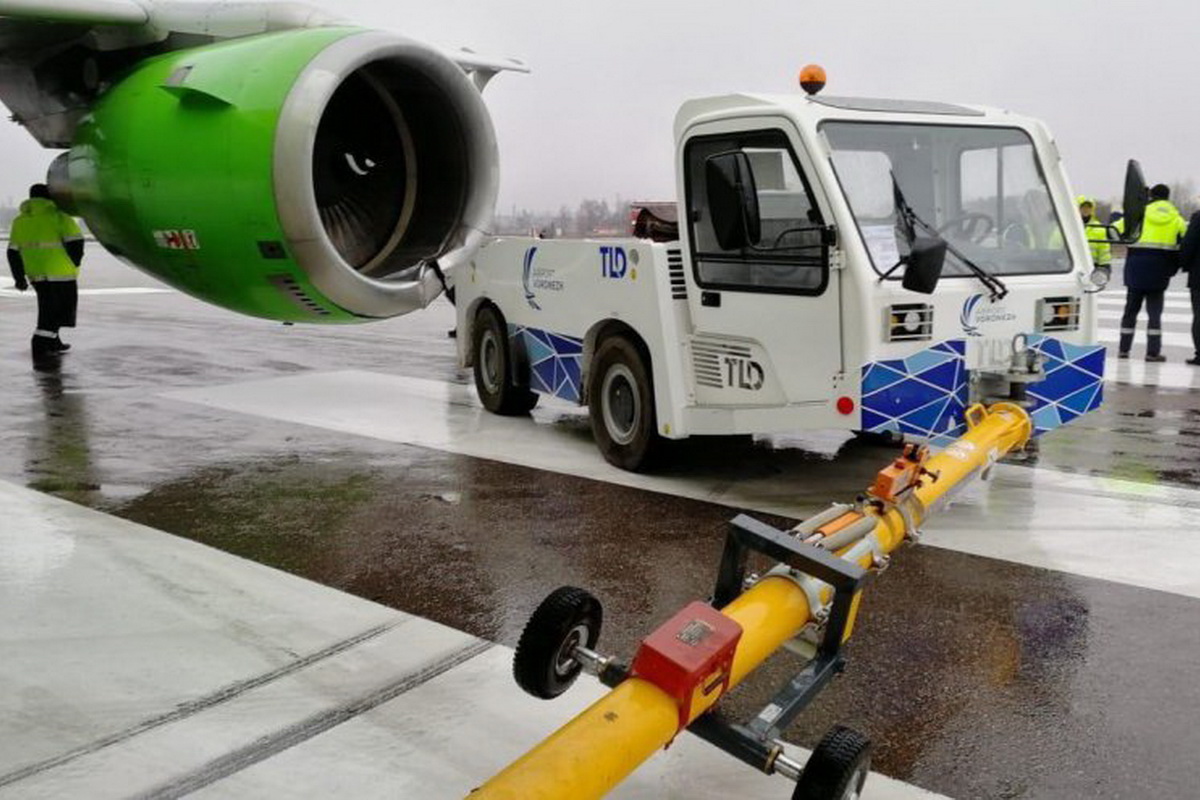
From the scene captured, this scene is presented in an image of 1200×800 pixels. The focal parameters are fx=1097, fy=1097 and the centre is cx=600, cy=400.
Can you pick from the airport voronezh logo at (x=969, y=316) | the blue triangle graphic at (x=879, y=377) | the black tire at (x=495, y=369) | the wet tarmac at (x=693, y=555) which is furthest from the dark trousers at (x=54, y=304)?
the airport voronezh logo at (x=969, y=316)

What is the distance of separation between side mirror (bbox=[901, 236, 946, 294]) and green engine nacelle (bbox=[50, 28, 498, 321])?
6.68 ft

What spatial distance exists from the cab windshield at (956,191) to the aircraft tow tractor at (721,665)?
255 cm

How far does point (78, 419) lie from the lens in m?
8.26

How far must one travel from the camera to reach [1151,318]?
11703mm

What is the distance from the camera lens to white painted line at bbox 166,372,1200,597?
5199 mm

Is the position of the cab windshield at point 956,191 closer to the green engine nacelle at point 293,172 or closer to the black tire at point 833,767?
the green engine nacelle at point 293,172

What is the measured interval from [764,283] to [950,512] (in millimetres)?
1613

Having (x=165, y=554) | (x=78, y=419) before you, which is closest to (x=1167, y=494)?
(x=165, y=554)

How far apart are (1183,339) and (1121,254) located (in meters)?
15.6

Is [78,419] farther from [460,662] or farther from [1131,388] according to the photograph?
[1131,388]

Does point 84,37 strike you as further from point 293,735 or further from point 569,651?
point 569,651

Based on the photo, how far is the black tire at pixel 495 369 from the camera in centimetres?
843

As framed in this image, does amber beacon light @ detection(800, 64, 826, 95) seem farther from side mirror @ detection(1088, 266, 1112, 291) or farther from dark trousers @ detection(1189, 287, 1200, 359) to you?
dark trousers @ detection(1189, 287, 1200, 359)

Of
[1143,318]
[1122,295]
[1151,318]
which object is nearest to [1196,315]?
[1151,318]
